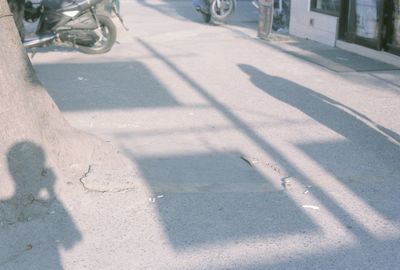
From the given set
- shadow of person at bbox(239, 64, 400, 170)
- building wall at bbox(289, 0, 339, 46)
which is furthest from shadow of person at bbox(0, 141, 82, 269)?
building wall at bbox(289, 0, 339, 46)

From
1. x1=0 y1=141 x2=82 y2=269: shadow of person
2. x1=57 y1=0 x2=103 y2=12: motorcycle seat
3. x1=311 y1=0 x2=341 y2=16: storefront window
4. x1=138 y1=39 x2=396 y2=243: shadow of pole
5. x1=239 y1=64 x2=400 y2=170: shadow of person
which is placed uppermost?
x1=57 y1=0 x2=103 y2=12: motorcycle seat

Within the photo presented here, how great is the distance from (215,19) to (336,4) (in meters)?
4.34

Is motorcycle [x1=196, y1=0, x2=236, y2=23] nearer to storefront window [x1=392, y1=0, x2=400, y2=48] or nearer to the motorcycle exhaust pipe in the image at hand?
storefront window [x1=392, y1=0, x2=400, y2=48]

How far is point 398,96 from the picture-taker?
8.19 meters

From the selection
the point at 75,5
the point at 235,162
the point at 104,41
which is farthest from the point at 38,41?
the point at 235,162

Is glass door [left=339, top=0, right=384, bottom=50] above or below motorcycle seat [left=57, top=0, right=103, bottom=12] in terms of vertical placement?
below

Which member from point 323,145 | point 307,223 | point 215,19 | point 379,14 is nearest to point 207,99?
point 323,145

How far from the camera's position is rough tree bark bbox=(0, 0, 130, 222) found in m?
4.50

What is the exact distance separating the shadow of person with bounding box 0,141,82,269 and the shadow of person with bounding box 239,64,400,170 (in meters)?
3.10

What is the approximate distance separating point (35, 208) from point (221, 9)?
1268 cm

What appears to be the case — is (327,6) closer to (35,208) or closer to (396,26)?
(396,26)

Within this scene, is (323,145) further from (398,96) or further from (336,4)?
(336,4)

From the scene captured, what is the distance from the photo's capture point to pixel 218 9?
16.4 m

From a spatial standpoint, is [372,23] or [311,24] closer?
[372,23]
